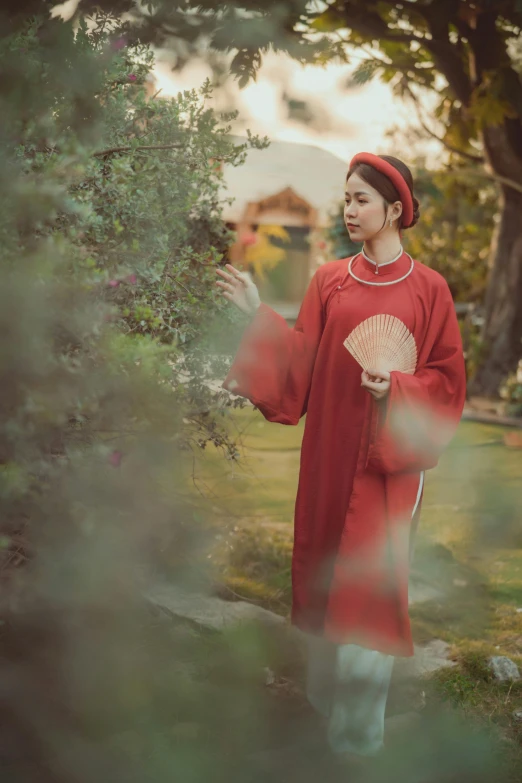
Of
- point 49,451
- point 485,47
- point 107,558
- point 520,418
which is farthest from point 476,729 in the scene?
point 520,418

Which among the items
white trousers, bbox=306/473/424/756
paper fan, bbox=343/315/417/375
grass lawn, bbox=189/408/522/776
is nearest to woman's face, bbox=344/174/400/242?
paper fan, bbox=343/315/417/375

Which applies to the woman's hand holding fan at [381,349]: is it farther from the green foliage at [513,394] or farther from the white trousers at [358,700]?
the green foliage at [513,394]

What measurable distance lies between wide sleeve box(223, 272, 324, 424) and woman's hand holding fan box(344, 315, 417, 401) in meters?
0.20

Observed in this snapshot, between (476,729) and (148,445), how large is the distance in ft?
5.23

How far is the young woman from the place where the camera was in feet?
8.61

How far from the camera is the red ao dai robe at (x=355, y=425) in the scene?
2629mm

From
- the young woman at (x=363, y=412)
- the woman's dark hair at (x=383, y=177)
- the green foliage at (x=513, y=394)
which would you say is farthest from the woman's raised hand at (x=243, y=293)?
the green foliage at (x=513, y=394)

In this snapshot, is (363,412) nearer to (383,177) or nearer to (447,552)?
(383,177)

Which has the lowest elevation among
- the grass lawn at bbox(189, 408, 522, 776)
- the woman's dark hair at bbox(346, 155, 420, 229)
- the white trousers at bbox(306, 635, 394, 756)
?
the grass lawn at bbox(189, 408, 522, 776)

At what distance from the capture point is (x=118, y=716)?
2.67 m

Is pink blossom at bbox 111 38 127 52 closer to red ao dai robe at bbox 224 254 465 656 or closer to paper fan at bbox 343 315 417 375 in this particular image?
red ao dai robe at bbox 224 254 465 656

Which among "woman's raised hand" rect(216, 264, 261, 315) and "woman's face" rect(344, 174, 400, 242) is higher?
"woman's face" rect(344, 174, 400, 242)


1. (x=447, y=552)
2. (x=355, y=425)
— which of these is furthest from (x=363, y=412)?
(x=447, y=552)

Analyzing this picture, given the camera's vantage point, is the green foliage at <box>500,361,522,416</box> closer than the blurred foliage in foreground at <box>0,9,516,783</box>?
No
